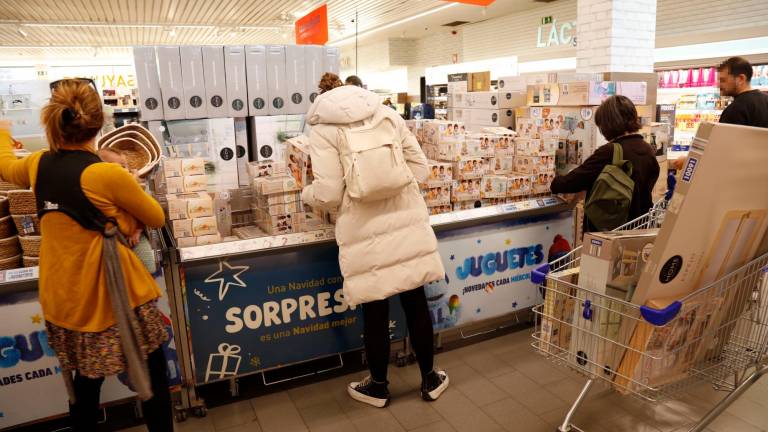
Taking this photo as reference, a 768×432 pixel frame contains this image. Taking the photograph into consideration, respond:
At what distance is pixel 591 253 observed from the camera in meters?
2.15

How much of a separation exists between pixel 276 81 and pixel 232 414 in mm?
2518

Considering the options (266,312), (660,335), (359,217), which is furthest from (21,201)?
(660,335)

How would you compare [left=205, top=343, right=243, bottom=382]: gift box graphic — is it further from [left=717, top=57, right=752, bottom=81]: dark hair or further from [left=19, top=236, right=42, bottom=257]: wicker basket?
[left=717, top=57, right=752, bottom=81]: dark hair

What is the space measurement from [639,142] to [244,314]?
96.3 inches

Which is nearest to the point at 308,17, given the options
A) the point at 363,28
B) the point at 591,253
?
the point at 363,28

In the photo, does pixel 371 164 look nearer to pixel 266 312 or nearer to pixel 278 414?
pixel 266 312

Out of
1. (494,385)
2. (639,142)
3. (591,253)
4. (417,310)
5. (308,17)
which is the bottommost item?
(494,385)

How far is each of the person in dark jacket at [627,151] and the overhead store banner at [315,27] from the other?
7025 millimetres

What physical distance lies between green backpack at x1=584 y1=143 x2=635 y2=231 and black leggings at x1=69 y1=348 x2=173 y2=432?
7.93 ft

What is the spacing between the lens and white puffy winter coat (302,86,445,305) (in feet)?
8.76

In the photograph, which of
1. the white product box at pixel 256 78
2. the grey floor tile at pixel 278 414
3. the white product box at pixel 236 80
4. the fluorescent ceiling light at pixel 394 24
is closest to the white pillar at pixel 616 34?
the white product box at pixel 256 78

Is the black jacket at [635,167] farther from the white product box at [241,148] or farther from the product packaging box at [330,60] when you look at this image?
the white product box at [241,148]

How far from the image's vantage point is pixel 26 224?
2.61 metres

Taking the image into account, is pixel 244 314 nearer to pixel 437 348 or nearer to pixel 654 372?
pixel 437 348
